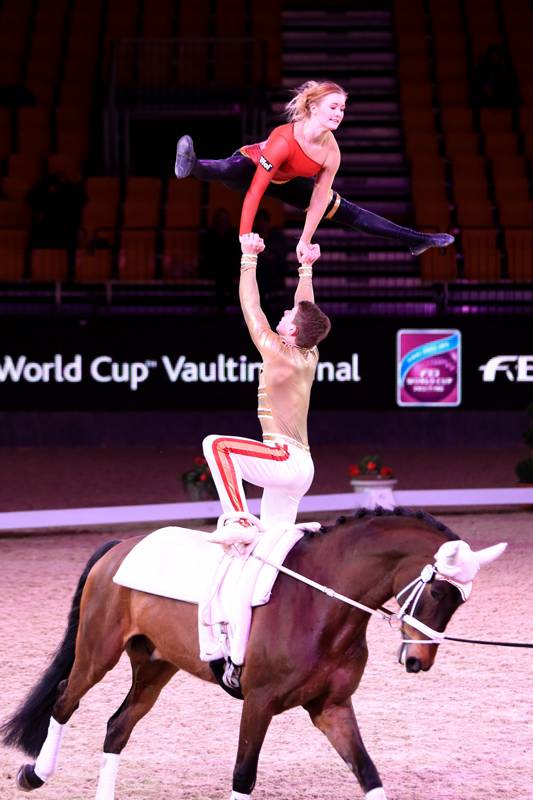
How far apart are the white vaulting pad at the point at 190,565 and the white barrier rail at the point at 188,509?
653 centimetres

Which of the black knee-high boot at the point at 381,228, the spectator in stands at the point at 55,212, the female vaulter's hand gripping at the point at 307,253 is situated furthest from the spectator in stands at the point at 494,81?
the female vaulter's hand gripping at the point at 307,253

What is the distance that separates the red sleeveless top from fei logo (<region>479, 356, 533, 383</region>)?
12159 mm

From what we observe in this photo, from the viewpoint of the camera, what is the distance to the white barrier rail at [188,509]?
1205 cm

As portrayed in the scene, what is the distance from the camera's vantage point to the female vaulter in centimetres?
498

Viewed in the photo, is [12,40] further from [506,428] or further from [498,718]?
[498,718]

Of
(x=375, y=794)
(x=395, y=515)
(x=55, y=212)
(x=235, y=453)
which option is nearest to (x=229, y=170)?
(x=235, y=453)

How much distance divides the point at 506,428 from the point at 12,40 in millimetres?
10922

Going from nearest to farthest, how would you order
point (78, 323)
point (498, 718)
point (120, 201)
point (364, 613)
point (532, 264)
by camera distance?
1. point (364, 613)
2. point (498, 718)
3. point (78, 323)
4. point (532, 264)
5. point (120, 201)

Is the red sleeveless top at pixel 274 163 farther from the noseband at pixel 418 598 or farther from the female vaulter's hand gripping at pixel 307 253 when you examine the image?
the noseband at pixel 418 598

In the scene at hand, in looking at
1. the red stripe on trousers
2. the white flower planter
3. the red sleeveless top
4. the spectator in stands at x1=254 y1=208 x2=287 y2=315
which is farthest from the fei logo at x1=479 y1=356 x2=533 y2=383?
the red stripe on trousers

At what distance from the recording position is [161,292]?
700 inches

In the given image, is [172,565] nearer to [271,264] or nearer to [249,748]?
[249,748]

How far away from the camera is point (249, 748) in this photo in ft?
15.8

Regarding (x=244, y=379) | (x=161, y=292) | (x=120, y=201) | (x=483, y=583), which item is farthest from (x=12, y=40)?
(x=483, y=583)
